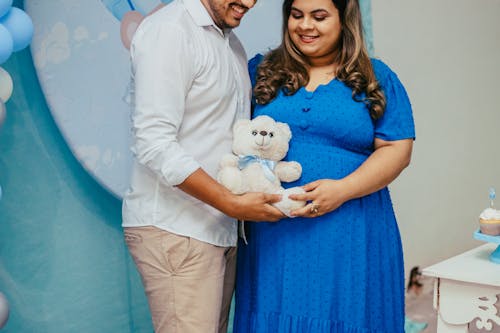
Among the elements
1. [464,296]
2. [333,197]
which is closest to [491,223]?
[464,296]

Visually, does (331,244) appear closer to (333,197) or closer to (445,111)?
(333,197)

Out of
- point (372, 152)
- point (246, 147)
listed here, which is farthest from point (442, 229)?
point (246, 147)

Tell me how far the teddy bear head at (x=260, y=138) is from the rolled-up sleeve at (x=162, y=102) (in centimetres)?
14

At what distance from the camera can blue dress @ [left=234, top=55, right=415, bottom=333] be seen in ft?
5.30

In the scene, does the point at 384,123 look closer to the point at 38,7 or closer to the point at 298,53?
the point at 298,53

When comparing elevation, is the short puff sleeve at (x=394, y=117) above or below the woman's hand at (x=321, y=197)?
above

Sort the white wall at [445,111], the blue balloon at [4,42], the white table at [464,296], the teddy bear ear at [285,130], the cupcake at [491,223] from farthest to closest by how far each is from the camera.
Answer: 1. the white wall at [445,111]
2. the cupcake at [491,223]
3. the white table at [464,296]
4. the teddy bear ear at [285,130]
5. the blue balloon at [4,42]

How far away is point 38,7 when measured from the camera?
1.78 m

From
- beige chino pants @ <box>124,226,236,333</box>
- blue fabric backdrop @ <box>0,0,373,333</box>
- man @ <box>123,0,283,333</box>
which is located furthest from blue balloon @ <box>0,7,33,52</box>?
beige chino pants @ <box>124,226,236,333</box>

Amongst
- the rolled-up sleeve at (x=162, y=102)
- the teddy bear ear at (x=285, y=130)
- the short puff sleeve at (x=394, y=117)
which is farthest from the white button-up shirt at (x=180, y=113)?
the short puff sleeve at (x=394, y=117)

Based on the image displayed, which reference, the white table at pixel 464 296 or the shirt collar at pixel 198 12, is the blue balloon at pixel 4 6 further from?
the white table at pixel 464 296

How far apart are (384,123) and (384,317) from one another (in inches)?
18.9

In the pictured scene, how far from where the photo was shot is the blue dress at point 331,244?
5.30ft

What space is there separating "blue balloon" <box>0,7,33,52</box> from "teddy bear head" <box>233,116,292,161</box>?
0.51 m
